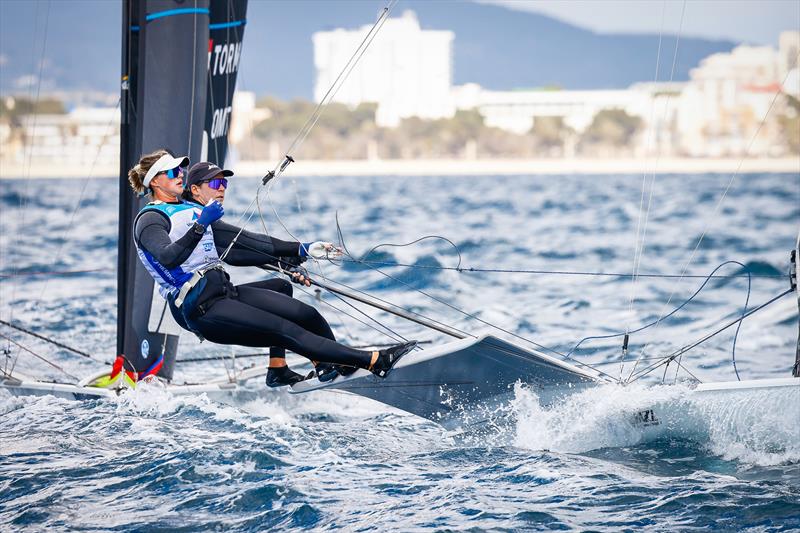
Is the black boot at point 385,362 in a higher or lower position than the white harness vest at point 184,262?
lower

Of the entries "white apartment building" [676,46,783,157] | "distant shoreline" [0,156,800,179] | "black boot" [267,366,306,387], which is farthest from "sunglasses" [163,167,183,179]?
"white apartment building" [676,46,783,157]

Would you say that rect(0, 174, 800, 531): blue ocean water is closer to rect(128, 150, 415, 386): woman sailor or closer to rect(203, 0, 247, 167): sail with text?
rect(128, 150, 415, 386): woman sailor

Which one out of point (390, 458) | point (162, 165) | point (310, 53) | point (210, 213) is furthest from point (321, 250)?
point (310, 53)

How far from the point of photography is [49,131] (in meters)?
70.2

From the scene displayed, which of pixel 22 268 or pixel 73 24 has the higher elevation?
pixel 73 24

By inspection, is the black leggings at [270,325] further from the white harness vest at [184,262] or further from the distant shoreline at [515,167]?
the distant shoreline at [515,167]

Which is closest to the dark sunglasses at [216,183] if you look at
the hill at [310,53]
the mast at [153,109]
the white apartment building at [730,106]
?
the mast at [153,109]

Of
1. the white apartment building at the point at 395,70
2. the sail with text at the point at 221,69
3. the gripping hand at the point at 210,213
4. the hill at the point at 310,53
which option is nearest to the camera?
the gripping hand at the point at 210,213

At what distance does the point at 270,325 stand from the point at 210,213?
57 cm

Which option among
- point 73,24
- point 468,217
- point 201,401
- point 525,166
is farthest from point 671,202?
point 73,24

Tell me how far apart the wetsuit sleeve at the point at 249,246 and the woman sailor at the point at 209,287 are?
1cm

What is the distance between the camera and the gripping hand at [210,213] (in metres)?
4.00

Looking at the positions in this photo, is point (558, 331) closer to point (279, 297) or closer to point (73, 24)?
point (279, 297)

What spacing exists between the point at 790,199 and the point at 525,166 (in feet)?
158
